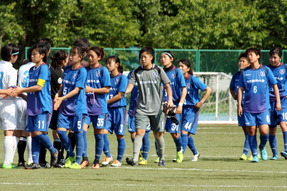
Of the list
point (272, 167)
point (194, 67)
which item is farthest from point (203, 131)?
point (272, 167)

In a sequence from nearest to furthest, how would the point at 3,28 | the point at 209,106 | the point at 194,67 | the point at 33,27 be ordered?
the point at 209,106, the point at 194,67, the point at 3,28, the point at 33,27

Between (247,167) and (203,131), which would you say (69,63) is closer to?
(247,167)

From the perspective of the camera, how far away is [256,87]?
13.6m

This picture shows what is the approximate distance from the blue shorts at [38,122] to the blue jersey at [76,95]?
34cm

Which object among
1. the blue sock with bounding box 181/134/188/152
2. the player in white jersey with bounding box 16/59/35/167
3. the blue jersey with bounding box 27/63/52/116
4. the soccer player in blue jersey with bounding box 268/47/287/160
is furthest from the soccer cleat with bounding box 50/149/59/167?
the soccer player in blue jersey with bounding box 268/47/287/160

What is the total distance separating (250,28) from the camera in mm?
36188

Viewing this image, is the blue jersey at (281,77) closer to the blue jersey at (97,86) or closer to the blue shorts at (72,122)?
the blue jersey at (97,86)

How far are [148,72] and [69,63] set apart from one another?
1.28 metres

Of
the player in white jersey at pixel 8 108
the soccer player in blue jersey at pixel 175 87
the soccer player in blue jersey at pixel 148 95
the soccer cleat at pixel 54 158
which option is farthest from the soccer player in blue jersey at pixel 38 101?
the soccer player in blue jersey at pixel 175 87

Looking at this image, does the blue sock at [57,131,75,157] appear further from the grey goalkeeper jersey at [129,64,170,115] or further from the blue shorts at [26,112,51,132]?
the grey goalkeeper jersey at [129,64,170,115]

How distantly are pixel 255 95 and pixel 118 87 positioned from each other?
7.90 feet

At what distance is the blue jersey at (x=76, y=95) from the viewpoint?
466 inches

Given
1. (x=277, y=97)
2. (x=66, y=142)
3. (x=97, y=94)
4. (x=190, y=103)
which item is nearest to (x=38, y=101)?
(x=66, y=142)

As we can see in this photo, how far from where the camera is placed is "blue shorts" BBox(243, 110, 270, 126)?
1353 centimetres
